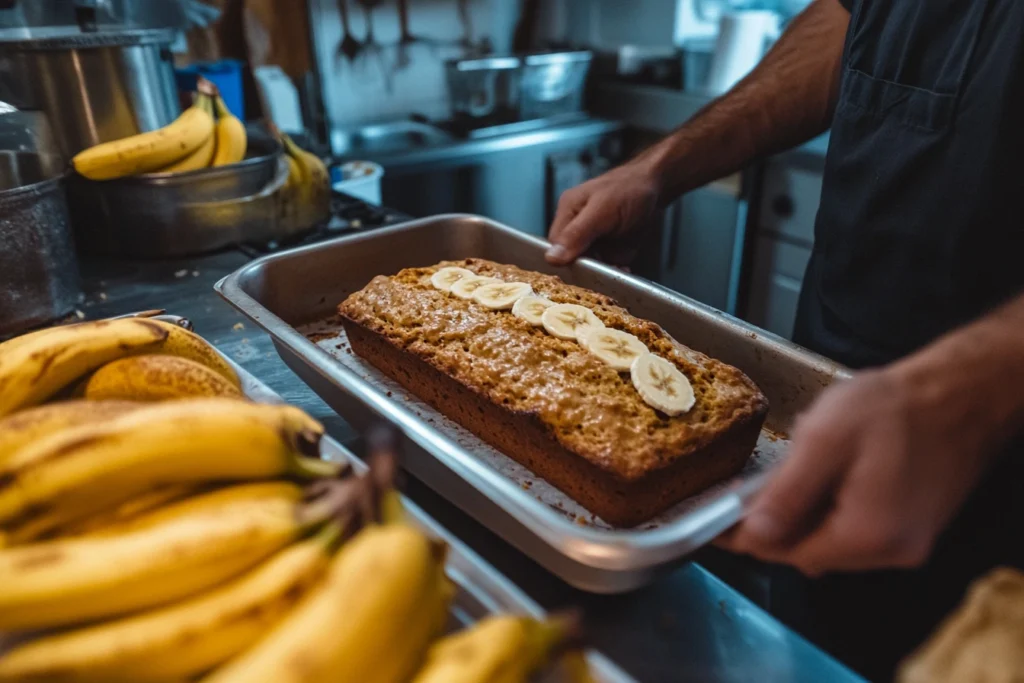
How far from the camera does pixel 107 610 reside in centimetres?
53

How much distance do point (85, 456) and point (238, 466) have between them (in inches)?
4.7

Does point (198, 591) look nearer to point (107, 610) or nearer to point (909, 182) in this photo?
point (107, 610)

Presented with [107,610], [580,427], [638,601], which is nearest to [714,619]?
[638,601]

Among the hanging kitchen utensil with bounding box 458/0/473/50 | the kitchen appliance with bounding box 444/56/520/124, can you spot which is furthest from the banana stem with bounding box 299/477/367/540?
the hanging kitchen utensil with bounding box 458/0/473/50

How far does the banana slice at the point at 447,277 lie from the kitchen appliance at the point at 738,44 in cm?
210

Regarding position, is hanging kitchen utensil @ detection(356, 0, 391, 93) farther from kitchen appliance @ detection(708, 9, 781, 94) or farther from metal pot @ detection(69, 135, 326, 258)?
metal pot @ detection(69, 135, 326, 258)

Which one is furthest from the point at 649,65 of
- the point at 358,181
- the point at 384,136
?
the point at 358,181

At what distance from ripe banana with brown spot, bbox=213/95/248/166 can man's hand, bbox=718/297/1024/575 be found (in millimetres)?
1790

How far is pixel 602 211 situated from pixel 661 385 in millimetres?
535

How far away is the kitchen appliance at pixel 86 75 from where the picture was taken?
66.8 inches

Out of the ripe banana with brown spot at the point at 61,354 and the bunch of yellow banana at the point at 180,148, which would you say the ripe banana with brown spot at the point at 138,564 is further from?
the bunch of yellow banana at the point at 180,148

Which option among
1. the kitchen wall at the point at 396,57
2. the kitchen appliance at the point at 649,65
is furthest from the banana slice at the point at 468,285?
the kitchen appliance at the point at 649,65

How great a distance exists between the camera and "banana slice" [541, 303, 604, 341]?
123 cm

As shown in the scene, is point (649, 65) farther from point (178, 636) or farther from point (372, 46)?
point (178, 636)
